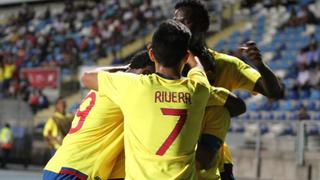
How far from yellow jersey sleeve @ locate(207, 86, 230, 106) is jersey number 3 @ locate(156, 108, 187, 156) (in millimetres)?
373

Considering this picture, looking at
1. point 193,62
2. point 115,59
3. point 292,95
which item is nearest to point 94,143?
point 193,62

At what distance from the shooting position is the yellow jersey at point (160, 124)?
3.58 meters

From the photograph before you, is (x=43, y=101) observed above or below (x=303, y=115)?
above

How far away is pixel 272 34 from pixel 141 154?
19.7 meters

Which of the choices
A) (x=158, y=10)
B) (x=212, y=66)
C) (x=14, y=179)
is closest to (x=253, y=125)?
(x=14, y=179)

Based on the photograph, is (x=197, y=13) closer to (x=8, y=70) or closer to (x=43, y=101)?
(x=43, y=101)

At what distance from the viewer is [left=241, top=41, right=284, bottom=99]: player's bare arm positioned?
4230mm

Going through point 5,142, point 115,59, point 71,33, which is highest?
point 71,33

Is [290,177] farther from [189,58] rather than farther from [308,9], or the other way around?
[189,58]

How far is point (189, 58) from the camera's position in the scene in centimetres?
389

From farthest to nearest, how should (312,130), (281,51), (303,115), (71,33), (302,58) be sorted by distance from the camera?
(71,33) < (281,51) < (302,58) < (303,115) < (312,130)

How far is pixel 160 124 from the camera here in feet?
11.8

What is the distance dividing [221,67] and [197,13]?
0.57 meters

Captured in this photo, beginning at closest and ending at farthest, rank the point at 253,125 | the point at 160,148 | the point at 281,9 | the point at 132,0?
the point at 160,148, the point at 253,125, the point at 281,9, the point at 132,0
